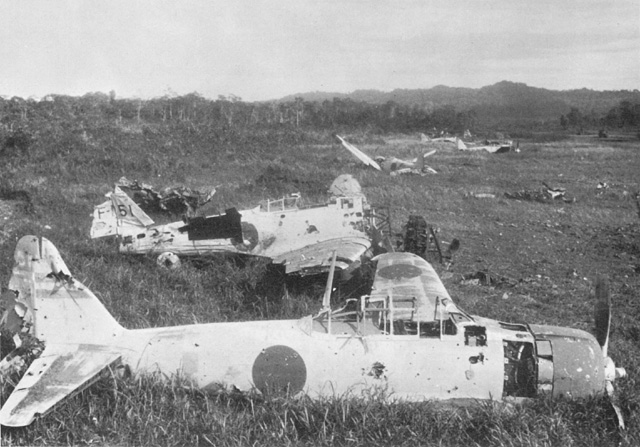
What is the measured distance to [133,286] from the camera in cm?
914

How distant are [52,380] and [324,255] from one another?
5.17m

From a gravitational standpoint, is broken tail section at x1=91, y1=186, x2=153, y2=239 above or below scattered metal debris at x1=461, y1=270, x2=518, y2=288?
above

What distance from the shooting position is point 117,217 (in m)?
11.9

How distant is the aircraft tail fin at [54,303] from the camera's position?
6184 millimetres

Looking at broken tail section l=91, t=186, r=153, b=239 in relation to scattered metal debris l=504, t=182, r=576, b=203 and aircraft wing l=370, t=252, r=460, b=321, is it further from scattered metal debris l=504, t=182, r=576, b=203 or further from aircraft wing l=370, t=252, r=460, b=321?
scattered metal debris l=504, t=182, r=576, b=203

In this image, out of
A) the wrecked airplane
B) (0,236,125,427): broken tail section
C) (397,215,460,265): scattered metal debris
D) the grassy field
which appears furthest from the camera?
(397,215,460,265): scattered metal debris

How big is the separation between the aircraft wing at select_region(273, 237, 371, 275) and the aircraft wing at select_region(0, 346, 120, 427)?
148 inches

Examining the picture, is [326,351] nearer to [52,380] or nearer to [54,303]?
[52,380]

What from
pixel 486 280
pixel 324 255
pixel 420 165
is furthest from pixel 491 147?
pixel 324 255

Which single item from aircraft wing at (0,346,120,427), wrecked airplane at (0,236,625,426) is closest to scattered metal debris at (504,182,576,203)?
wrecked airplane at (0,236,625,426)

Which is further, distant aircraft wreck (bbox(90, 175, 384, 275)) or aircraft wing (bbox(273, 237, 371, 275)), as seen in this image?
distant aircraft wreck (bbox(90, 175, 384, 275))

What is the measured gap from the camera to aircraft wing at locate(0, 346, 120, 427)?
501cm

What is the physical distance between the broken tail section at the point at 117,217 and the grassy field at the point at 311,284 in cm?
46

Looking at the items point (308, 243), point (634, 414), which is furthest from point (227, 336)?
point (308, 243)
